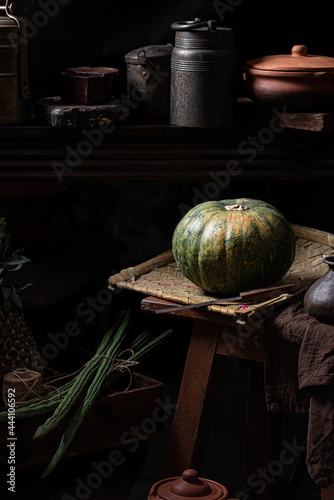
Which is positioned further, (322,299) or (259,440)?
(259,440)

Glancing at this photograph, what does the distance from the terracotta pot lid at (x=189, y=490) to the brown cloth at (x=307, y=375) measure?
297 millimetres

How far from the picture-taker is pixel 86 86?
7.55 ft

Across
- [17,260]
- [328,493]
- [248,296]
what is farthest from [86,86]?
[328,493]

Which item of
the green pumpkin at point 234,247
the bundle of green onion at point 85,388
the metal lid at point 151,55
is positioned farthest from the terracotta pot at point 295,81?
the bundle of green onion at point 85,388

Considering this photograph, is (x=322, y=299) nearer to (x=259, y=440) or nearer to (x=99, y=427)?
(x=259, y=440)

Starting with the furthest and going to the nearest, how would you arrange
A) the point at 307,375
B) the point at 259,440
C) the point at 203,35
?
the point at 259,440 < the point at 203,35 < the point at 307,375

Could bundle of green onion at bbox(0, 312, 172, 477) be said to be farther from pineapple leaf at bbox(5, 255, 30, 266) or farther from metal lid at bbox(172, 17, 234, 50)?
metal lid at bbox(172, 17, 234, 50)

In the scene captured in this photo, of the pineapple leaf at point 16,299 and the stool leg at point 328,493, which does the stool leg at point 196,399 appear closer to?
the stool leg at point 328,493

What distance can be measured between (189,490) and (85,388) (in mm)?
551

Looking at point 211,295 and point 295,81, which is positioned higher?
point 295,81

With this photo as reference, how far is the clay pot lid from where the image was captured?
225 centimetres

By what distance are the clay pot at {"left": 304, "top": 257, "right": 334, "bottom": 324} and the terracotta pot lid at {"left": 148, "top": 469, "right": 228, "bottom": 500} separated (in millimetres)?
500

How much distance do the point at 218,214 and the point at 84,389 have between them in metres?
0.64

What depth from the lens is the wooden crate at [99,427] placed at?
6.82 ft
